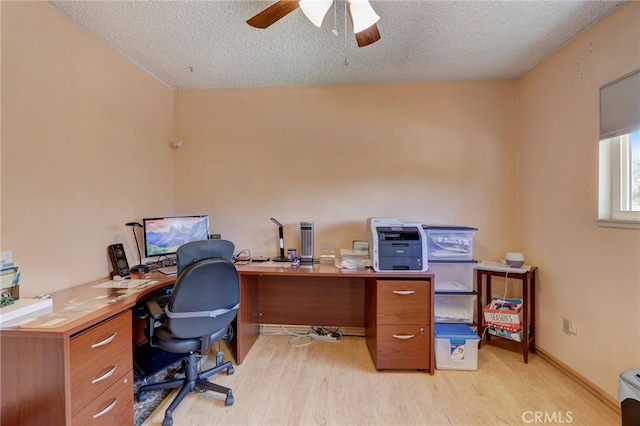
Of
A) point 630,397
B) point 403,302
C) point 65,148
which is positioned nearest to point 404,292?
point 403,302

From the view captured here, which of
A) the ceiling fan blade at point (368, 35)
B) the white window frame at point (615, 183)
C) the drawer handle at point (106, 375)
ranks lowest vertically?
the drawer handle at point (106, 375)

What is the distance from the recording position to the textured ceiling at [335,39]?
168cm

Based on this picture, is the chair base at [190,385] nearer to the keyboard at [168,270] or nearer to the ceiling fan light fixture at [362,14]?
the keyboard at [168,270]

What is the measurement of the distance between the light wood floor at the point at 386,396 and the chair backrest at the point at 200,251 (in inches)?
37.6

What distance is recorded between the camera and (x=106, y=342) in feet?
4.33

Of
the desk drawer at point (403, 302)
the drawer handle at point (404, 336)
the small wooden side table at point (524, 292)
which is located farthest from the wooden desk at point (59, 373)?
the small wooden side table at point (524, 292)

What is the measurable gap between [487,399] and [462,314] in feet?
2.51

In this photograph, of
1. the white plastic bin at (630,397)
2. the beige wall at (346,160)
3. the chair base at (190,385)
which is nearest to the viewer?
the white plastic bin at (630,397)

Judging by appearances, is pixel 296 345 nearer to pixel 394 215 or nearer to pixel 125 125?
pixel 394 215

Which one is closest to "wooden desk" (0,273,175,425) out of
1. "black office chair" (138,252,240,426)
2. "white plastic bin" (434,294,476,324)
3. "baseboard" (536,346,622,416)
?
"black office chair" (138,252,240,426)

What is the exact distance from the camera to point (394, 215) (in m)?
2.68

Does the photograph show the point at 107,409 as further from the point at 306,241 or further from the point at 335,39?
the point at 335,39

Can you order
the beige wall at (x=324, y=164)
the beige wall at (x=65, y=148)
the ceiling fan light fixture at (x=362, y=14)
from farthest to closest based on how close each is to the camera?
the beige wall at (x=324, y=164) → the beige wall at (x=65, y=148) → the ceiling fan light fixture at (x=362, y=14)

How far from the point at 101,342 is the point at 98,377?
16 cm
